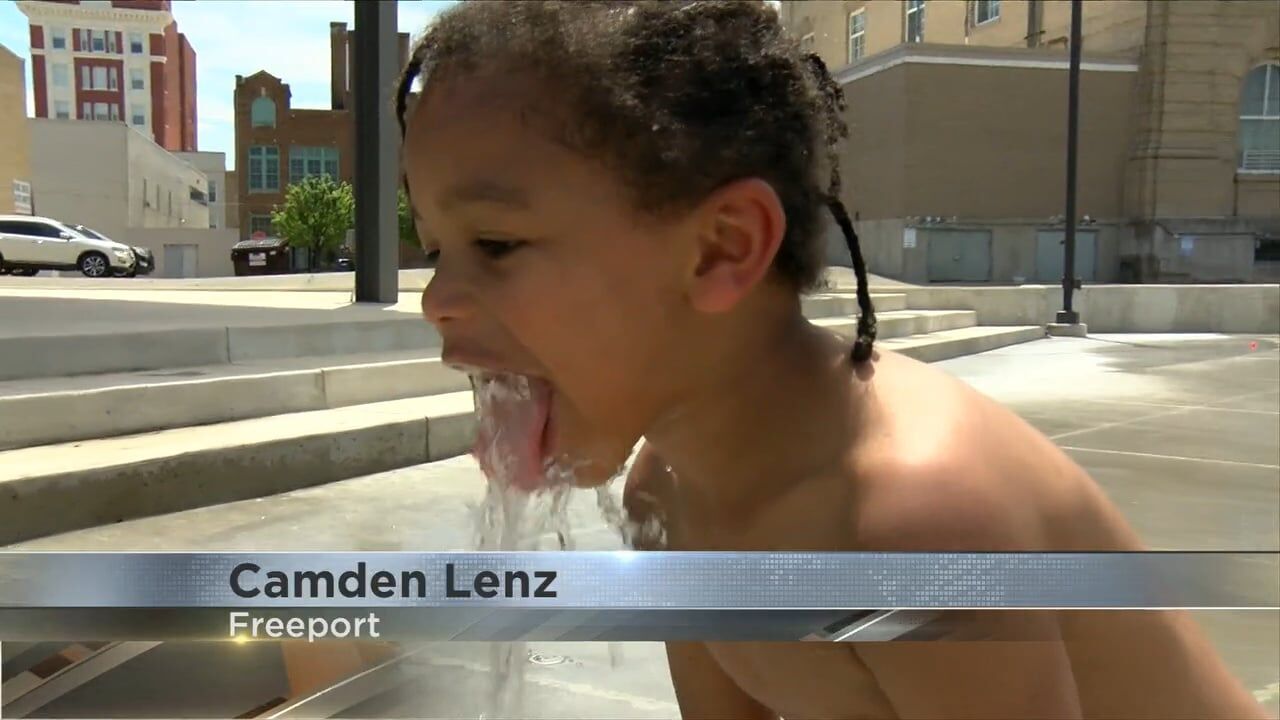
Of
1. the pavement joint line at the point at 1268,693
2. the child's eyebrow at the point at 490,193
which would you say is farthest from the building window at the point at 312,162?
the pavement joint line at the point at 1268,693

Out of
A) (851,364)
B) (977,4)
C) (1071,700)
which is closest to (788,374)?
(851,364)

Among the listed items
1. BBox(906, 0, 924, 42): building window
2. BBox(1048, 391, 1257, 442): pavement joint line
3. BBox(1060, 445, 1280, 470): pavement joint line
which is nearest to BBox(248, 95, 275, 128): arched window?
BBox(906, 0, 924, 42): building window

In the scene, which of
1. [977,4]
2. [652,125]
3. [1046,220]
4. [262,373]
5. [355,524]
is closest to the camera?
[652,125]

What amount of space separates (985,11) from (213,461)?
6.71 feet

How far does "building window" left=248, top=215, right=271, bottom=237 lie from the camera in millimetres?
1108

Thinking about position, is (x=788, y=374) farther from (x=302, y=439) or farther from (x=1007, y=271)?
(x=302, y=439)

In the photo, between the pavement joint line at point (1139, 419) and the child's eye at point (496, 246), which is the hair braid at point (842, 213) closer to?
the child's eye at point (496, 246)

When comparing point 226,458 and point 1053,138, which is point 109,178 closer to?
point 1053,138

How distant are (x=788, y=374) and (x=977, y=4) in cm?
92

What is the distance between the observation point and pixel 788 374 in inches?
27.4

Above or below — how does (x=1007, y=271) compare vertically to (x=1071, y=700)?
above

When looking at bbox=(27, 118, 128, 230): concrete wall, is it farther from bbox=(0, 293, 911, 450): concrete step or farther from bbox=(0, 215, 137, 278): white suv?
bbox=(0, 293, 911, 450): concrete step

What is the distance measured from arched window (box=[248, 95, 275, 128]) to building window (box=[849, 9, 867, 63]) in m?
0.56

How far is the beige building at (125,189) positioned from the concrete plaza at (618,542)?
369mm
